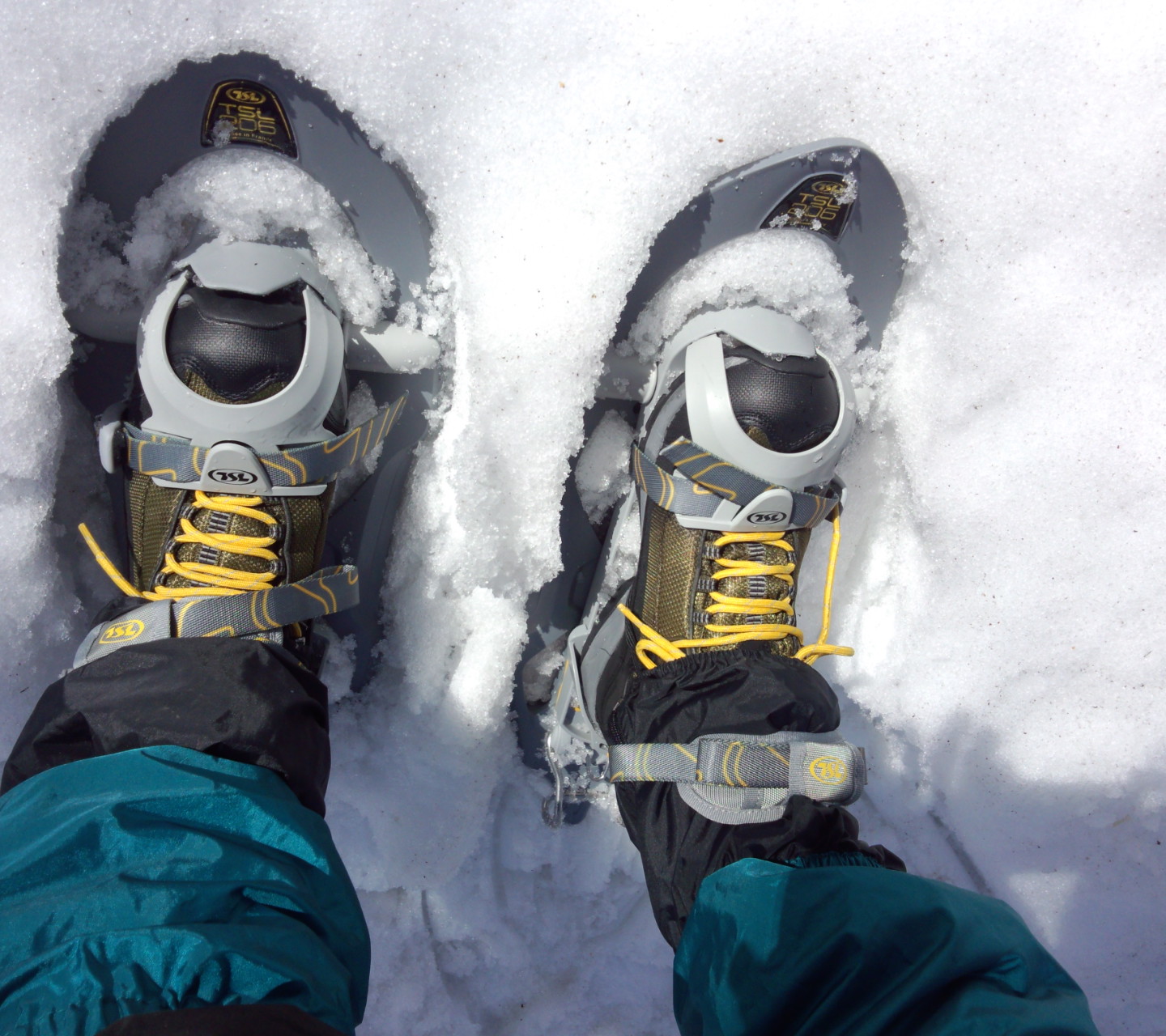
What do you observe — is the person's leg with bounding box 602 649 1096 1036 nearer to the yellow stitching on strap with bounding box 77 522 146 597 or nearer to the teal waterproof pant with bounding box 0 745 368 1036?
the teal waterproof pant with bounding box 0 745 368 1036

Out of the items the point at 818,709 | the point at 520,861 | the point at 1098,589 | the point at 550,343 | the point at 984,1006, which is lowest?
the point at 520,861

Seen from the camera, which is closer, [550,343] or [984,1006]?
[984,1006]

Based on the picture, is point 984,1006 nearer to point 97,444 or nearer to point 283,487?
point 283,487

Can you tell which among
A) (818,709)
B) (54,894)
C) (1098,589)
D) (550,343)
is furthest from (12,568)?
(1098,589)

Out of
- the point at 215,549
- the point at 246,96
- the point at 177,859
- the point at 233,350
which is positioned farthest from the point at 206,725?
the point at 246,96

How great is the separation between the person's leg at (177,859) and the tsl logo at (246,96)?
0.53m

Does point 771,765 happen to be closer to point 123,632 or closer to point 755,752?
point 755,752

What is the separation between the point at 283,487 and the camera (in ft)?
2.84

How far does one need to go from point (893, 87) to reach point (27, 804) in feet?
3.37

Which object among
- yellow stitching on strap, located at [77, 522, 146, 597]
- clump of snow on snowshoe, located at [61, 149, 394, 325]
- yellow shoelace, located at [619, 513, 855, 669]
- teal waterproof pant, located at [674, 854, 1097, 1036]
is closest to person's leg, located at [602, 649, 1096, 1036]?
teal waterproof pant, located at [674, 854, 1097, 1036]

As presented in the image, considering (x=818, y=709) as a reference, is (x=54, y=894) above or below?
below

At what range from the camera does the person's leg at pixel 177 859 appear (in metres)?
0.53

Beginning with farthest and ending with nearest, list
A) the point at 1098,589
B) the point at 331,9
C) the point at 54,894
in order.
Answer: the point at 1098,589 → the point at 331,9 → the point at 54,894

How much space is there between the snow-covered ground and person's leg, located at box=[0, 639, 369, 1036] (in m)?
0.28
